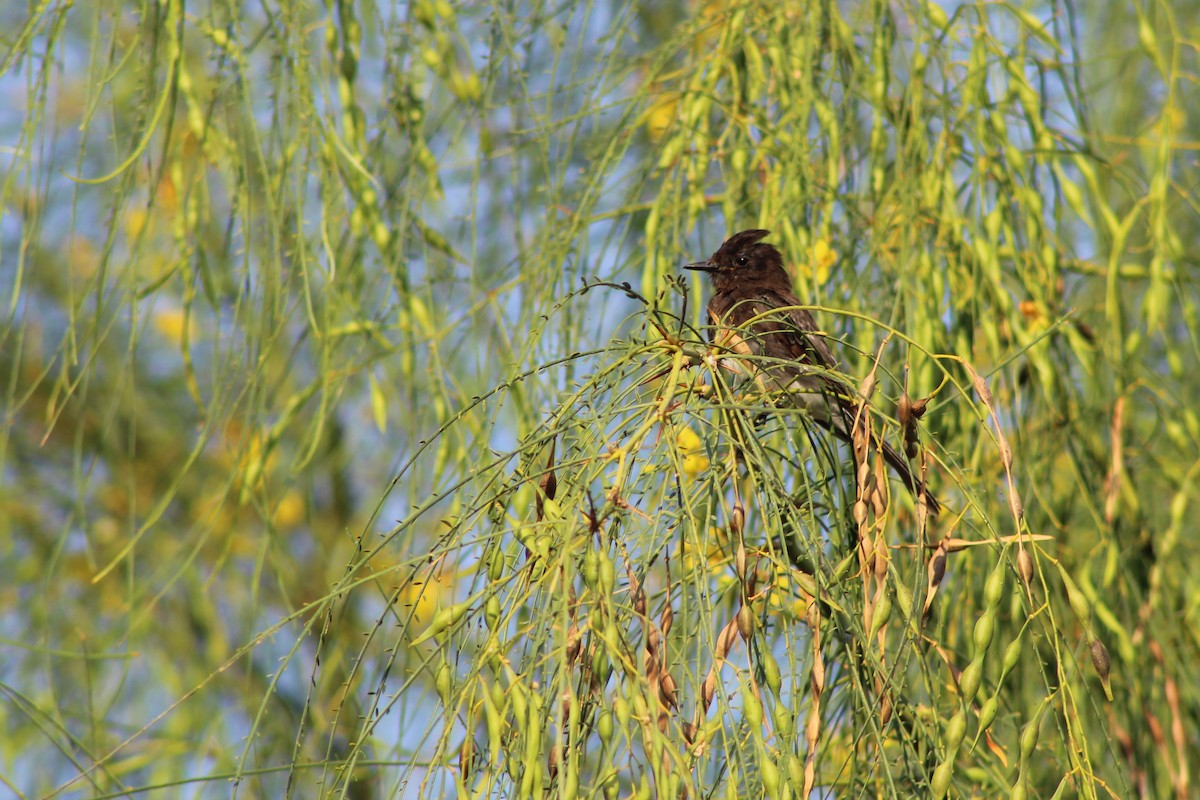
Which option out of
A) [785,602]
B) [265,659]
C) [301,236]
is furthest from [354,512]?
[785,602]

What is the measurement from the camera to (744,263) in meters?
2.73

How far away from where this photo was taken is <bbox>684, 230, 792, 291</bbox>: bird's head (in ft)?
8.36

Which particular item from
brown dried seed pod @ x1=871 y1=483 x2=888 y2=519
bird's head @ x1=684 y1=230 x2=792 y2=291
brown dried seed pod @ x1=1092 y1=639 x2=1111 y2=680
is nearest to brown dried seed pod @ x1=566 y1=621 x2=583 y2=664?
brown dried seed pod @ x1=871 y1=483 x2=888 y2=519

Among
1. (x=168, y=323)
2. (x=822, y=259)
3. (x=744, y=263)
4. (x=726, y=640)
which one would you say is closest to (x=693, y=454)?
(x=822, y=259)

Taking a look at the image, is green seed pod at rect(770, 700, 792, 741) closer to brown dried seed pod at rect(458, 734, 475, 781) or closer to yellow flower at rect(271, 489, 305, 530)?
brown dried seed pod at rect(458, 734, 475, 781)

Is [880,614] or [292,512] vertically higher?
[292,512]

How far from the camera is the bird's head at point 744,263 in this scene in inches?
100

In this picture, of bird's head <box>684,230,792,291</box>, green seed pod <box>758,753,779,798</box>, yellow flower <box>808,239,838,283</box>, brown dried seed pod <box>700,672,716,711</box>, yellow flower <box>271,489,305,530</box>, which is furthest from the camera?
yellow flower <box>271,489,305,530</box>

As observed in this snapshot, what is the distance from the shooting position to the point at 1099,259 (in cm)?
304

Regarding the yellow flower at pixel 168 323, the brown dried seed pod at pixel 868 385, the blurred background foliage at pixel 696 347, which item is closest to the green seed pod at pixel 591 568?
the blurred background foliage at pixel 696 347

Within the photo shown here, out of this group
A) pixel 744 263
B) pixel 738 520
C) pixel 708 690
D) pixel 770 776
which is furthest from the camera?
pixel 744 263

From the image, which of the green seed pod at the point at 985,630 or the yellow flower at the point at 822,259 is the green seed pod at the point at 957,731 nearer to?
the green seed pod at the point at 985,630

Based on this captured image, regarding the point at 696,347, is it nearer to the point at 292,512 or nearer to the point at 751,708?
the point at 751,708

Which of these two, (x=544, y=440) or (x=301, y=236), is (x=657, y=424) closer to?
(x=544, y=440)
